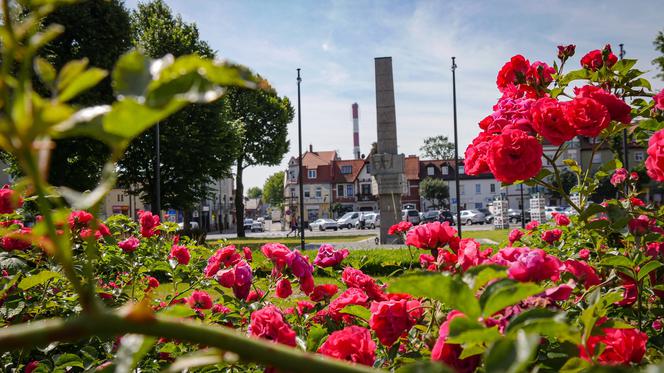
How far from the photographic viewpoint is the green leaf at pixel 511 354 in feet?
1.33

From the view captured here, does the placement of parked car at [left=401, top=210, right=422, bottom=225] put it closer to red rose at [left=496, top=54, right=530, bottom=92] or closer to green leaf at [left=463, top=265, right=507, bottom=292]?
red rose at [left=496, top=54, right=530, bottom=92]

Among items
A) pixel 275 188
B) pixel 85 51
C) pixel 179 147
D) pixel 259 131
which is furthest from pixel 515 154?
pixel 275 188

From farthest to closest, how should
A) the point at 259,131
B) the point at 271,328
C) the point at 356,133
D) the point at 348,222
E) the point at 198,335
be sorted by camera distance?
the point at 356,133, the point at 348,222, the point at 259,131, the point at 271,328, the point at 198,335

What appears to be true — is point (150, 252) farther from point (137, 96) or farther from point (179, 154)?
point (179, 154)

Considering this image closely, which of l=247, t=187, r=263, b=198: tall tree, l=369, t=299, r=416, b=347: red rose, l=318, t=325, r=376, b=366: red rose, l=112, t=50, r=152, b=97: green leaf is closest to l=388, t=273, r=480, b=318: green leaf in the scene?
l=112, t=50, r=152, b=97: green leaf

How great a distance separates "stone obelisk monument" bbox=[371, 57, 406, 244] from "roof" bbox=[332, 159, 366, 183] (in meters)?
37.9

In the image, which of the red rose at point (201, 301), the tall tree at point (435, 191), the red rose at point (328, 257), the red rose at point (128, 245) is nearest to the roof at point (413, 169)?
the tall tree at point (435, 191)

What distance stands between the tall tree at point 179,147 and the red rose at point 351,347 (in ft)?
65.3

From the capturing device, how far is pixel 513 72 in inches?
78.7

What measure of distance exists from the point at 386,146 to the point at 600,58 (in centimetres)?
1654

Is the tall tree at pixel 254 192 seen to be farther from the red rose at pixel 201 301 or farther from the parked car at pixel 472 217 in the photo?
the red rose at pixel 201 301

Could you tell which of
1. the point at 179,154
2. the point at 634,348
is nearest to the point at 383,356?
the point at 634,348

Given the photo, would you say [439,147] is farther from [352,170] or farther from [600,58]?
[600,58]

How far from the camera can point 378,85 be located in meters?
18.5
